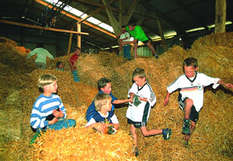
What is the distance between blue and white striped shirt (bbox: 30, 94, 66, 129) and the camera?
2256mm

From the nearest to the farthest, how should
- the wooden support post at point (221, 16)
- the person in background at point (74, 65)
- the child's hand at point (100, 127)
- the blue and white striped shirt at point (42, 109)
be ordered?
the blue and white striped shirt at point (42, 109), the child's hand at point (100, 127), the wooden support post at point (221, 16), the person in background at point (74, 65)

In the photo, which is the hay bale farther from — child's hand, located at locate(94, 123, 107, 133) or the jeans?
the jeans

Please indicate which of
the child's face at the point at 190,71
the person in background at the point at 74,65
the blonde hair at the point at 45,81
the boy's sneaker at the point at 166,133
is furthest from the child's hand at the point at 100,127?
the person in background at the point at 74,65

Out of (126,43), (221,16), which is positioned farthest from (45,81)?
Answer: (221,16)

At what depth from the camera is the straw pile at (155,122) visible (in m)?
1.96

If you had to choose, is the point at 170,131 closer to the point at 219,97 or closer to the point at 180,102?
the point at 180,102

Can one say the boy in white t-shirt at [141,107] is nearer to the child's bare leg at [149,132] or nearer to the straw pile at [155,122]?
the child's bare leg at [149,132]

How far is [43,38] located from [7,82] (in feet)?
68.1

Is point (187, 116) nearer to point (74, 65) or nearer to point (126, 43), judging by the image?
point (126, 43)

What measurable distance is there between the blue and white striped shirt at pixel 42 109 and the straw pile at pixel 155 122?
1.04ft

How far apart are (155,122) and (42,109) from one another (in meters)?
2.33

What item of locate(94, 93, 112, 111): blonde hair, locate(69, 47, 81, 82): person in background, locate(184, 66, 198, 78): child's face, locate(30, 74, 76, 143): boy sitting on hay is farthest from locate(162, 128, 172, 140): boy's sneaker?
locate(69, 47, 81, 82): person in background

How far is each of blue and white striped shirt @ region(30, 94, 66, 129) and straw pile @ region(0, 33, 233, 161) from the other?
317 mm

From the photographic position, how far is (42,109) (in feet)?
7.67
